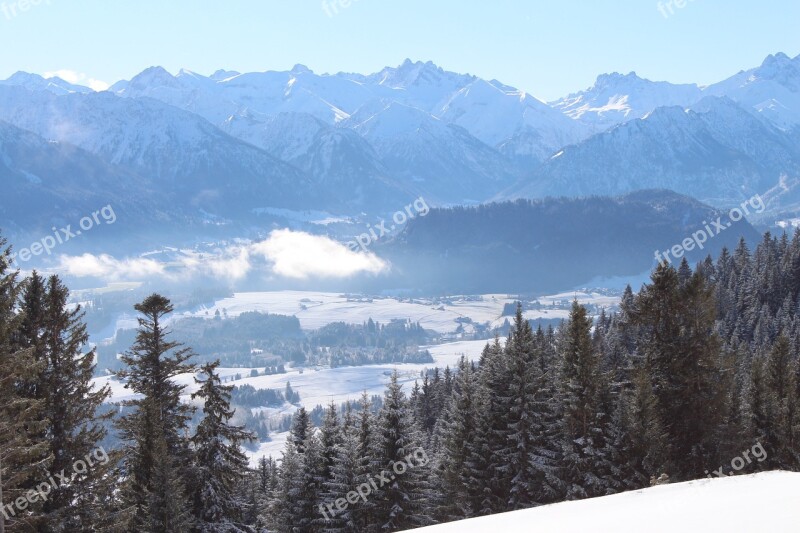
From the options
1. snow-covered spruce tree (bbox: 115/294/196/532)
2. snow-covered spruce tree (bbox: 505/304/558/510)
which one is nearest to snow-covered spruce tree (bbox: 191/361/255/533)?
snow-covered spruce tree (bbox: 115/294/196/532)

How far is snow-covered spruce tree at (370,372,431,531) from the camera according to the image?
31250mm

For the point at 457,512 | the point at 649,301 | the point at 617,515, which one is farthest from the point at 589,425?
the point at 617,515

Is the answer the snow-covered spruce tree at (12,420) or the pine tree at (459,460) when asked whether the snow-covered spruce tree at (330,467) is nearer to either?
the pine tree at (459,460)

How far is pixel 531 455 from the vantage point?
3095 centimetres

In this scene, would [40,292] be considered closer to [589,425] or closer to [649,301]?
[589,425]
